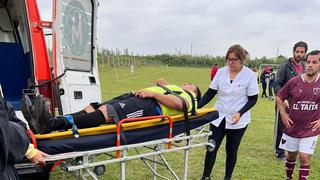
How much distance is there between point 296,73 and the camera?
5484mm

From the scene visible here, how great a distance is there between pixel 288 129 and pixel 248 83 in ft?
2.46

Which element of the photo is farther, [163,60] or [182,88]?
[163,60]

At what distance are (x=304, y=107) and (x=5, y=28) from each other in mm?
4986

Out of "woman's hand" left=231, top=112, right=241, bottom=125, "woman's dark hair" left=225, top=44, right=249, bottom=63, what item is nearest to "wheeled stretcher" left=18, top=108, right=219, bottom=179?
"woman's hand" left=231, top=112, right=241, bottom=125

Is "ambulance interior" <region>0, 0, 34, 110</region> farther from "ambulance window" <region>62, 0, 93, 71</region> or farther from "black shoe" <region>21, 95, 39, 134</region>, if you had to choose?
"black shoe" <region>21, 95, 39, 134</region>

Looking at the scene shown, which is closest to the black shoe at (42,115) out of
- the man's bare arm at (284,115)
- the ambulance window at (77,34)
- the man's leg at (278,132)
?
the ambulance window at (77,34)

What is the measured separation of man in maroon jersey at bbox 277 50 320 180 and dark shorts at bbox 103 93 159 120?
1741mm

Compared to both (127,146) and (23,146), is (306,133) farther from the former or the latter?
(23,146)

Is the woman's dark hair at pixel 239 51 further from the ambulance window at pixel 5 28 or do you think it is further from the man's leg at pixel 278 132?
the ambulance window at pixel 5 28

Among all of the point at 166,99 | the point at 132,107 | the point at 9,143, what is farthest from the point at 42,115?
the point at 9,143

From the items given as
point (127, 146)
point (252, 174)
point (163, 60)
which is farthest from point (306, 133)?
point (163, 60)

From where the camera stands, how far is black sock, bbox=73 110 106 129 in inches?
134

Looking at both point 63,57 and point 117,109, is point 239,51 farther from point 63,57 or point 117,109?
point 63,57

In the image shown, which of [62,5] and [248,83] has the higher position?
[62,5]
